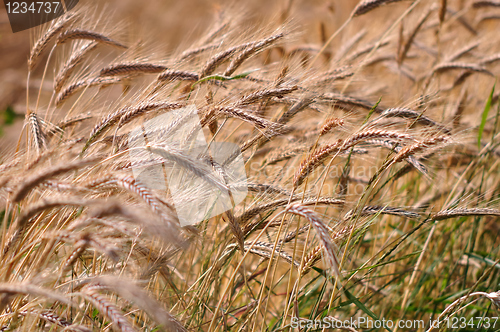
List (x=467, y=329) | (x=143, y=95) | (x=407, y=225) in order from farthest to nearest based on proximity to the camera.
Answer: (x=407, y=225), (x=467, y=329), (x=143, y=95)

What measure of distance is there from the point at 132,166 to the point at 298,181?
611mm

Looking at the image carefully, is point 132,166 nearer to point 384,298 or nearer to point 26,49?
point 384,298

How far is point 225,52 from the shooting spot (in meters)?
1.65

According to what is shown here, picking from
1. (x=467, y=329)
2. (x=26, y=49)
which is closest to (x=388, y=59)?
(x=467, y=329)

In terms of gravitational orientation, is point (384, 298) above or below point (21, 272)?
below

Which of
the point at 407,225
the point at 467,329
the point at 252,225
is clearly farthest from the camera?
the point at 407,225

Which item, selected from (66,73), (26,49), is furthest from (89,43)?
(26,49)

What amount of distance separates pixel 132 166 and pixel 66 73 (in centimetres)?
101

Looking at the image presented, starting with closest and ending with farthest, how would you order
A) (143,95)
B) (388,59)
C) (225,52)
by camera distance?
(143,95) → (225,52) → (388,59)

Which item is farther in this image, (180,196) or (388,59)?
(388,59)

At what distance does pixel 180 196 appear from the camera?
1.20m

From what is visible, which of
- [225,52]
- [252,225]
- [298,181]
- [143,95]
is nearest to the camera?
[298,181]

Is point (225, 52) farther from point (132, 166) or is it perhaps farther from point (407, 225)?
point (407, 225)

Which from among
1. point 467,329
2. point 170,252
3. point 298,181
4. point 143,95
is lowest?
point 467,329
